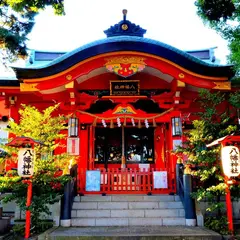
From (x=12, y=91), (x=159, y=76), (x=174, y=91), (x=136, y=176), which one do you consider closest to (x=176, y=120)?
(x=174, y=91)

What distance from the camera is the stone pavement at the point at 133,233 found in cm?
604

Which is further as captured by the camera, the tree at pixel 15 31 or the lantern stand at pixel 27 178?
the tree at pixel 15 31

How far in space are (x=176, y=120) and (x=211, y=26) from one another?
3290 mm

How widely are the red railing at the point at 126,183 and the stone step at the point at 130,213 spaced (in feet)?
3.48

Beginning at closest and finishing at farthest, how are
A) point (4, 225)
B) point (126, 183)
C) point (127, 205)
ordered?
point (4, 225), point (127, 205), point (126, 183)

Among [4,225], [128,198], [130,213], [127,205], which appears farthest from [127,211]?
[4,225]

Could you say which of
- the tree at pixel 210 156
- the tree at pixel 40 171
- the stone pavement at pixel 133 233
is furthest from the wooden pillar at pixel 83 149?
the tree at pixel 210 156

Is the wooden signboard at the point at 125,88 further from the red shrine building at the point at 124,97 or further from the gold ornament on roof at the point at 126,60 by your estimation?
the gold ornament on roof at the point at 126,60

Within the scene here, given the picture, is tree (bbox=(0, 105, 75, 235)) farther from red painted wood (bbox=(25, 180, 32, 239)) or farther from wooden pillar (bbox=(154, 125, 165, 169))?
wooden pillar (bbox=(154, 125, 165, 169))

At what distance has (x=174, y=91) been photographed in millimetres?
9602

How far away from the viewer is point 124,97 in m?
9.81

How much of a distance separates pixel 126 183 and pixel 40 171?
Result: 9.34 feet

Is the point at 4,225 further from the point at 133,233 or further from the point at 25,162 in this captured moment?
the point at 133,233

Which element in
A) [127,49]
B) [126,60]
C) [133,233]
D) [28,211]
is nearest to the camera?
[133,233]
